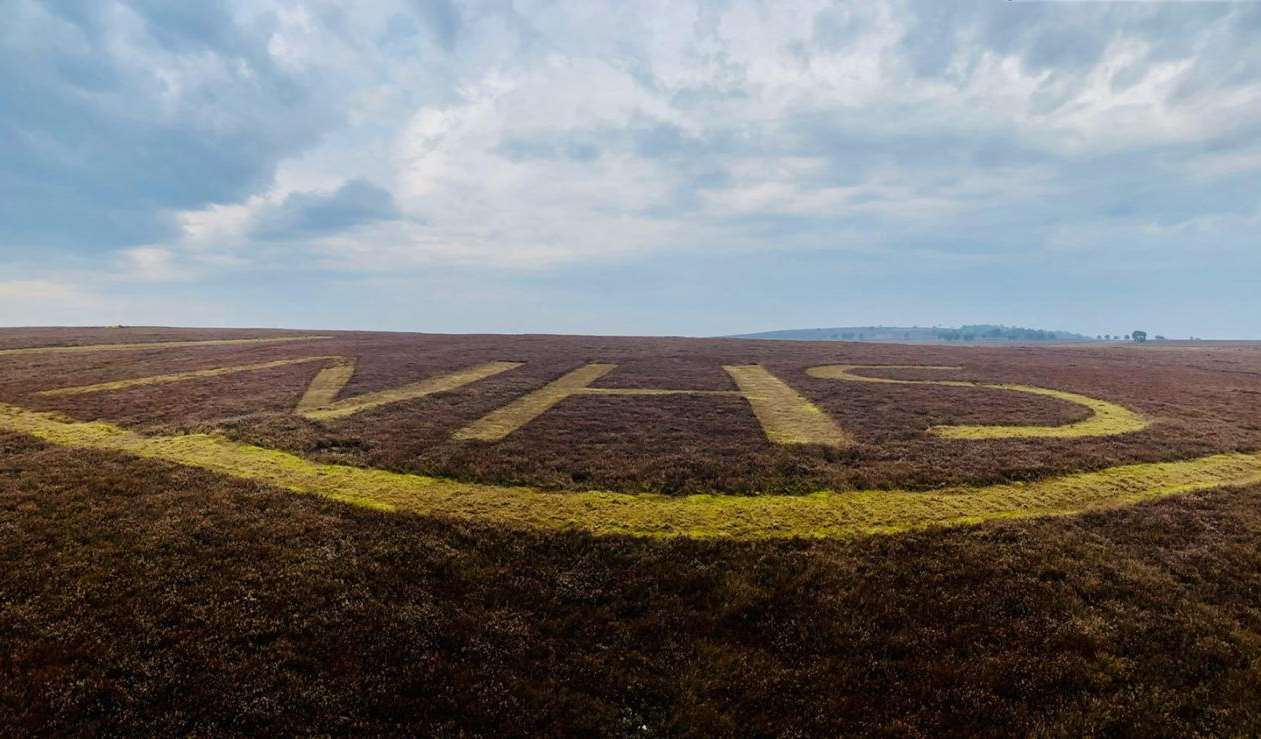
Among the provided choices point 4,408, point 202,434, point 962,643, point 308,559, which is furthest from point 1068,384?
point 4,408

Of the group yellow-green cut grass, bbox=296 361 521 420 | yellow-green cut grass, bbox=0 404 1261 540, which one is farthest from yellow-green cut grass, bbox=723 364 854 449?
yellow-green cut grass, bbox=296 361 521 420

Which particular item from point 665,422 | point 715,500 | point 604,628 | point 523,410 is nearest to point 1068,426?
point 665,422

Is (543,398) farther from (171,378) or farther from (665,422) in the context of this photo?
(171,378)

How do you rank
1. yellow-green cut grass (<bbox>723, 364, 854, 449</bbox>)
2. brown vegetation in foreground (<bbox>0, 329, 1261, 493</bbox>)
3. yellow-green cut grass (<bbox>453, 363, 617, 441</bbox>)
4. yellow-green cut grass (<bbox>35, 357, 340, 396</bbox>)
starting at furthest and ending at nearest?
yellow-green cut grass (<bbox>35, 357, 340, 396</bbox>)
yellow-green cut grass (<bbox>453, 363, 617, 441</bbox>)
yellow-green cut grass (<bbox>723, 364, 854, 449</bbox>)
brown vegetation in foreground (<bbox>0, 329, 1261, 493</bbox>)

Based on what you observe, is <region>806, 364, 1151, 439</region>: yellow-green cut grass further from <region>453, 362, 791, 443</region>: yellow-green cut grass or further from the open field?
<region>453, 362, 791, 443</region>: yellow-green cut grass

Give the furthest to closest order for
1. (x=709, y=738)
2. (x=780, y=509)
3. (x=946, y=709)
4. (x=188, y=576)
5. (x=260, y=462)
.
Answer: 1. (x=260, y=462)
2. (x=780, y=509)
3. (x=188, y=576)
4. (x=946, y=709)
5. (x=709, y=738)

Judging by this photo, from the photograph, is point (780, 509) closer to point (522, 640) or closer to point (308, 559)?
point (522, 640)
